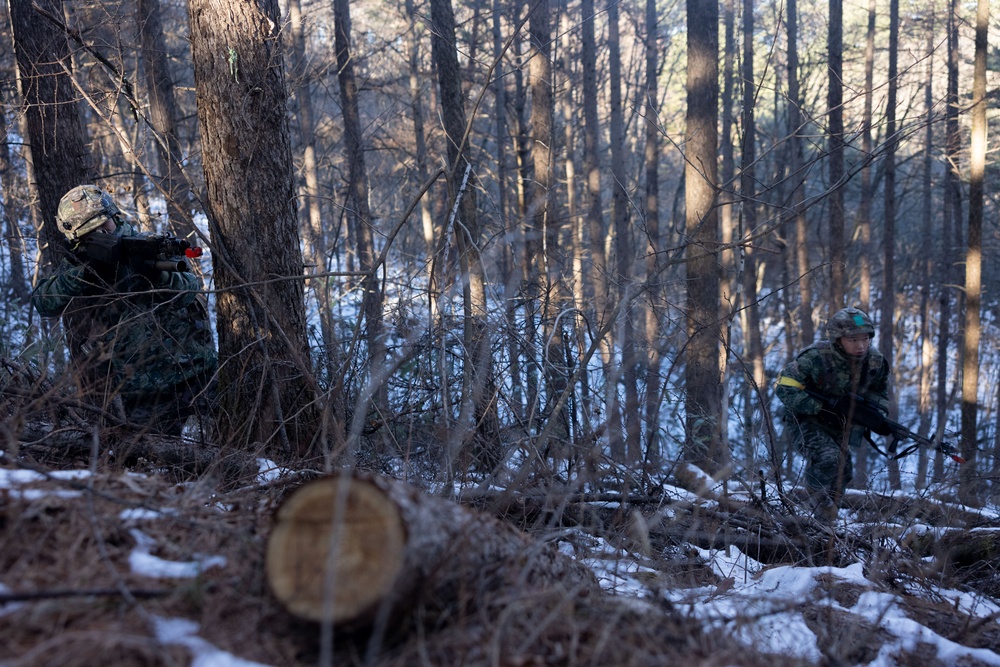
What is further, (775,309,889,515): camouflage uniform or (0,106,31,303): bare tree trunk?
(0,106,31,303): bare tree trunk

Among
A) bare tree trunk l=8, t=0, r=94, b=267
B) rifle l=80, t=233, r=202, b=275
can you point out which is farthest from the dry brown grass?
bare tree trunk l=8, t=0, r=94, b=267

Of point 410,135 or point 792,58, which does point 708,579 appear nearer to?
point 792,58

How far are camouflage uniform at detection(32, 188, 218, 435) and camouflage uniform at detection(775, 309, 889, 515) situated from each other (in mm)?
4679

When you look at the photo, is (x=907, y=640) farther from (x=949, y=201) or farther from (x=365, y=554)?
(x=949, y=201)

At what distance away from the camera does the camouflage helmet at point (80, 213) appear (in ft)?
13.7

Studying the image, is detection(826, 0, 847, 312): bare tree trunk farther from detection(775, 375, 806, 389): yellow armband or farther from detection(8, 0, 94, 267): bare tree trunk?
detection(8, 0, 94, 267): bare tree trunk

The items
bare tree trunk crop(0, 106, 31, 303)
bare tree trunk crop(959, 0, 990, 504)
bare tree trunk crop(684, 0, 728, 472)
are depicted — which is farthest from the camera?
bare tree trunk crop(959, 0, 990, 504)

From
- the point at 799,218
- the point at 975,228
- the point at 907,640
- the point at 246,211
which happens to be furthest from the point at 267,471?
the point at 799,218

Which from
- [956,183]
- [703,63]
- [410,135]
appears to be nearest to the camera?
[703,63]

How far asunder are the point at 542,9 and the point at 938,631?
881 cm

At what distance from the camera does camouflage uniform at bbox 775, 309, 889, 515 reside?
5977mm

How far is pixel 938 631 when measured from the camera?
309 cm

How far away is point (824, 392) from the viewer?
604 cm

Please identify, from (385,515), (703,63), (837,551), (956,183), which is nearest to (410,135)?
(703,63)
